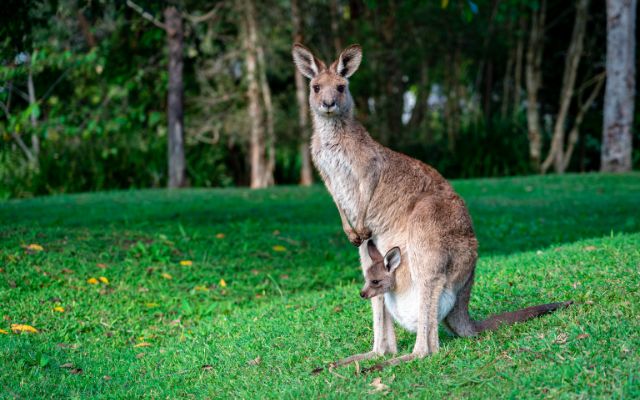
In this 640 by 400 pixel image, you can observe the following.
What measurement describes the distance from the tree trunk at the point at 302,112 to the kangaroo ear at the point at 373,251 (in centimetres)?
1000

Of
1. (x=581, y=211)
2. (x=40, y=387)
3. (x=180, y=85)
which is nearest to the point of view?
(x=40, y=387)

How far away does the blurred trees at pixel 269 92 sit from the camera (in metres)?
14.3

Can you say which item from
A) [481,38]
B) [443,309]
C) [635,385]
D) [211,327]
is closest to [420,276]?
[443,309]

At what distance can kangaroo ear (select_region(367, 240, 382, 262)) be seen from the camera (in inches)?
179

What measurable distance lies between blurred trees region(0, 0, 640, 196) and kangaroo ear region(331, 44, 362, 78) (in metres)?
8.73

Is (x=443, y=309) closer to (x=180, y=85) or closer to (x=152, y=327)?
(x=152, y=327)

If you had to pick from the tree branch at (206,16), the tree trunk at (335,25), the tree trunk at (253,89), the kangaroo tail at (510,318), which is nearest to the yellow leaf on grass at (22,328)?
the kangaroo tail at (510,318)

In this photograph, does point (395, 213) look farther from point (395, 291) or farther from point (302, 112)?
point (302, 112)

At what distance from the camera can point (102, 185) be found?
14.6 meters

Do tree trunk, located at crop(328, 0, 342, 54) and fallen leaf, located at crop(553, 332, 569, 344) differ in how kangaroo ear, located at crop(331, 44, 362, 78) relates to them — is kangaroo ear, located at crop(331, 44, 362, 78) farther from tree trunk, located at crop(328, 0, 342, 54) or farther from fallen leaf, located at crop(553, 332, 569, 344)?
tree trunk, located at crop(328, 0, 342, 54)

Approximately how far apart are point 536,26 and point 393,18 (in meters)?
2.95

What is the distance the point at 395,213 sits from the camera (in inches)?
180

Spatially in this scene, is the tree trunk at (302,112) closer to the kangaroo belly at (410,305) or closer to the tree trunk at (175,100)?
the tree trunk at (175,100)

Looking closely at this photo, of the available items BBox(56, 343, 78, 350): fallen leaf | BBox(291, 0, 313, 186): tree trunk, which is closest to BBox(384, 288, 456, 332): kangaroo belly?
BBox(56, 343, 78, 350): fallen leaf
